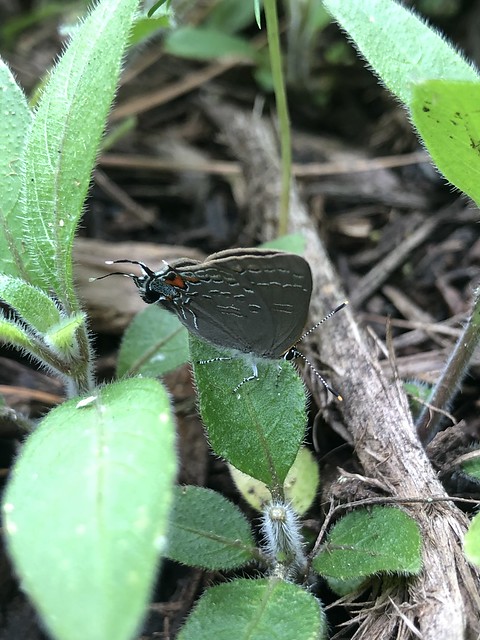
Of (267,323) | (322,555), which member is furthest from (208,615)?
(267,323)

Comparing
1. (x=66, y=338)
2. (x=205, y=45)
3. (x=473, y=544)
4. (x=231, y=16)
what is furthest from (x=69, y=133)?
(x=231, y=16)

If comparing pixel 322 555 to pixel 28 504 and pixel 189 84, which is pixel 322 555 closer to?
pixel 28 504

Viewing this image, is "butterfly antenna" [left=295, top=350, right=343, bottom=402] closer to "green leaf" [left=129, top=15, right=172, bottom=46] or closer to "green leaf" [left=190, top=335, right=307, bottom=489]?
"green leaf" [left=190, top=335, right=307, bottom=489]

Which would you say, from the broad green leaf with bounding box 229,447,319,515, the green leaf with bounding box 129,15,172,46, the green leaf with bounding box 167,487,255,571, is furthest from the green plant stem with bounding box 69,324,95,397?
the green leaf with bounding box 129,15,172,46

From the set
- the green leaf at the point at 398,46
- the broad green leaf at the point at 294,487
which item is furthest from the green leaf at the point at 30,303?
the green leaf at the point at 398,46

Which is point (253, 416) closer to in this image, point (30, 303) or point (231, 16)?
point (30, 303)

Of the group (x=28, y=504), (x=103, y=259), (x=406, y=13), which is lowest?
(x=103, y=259)
